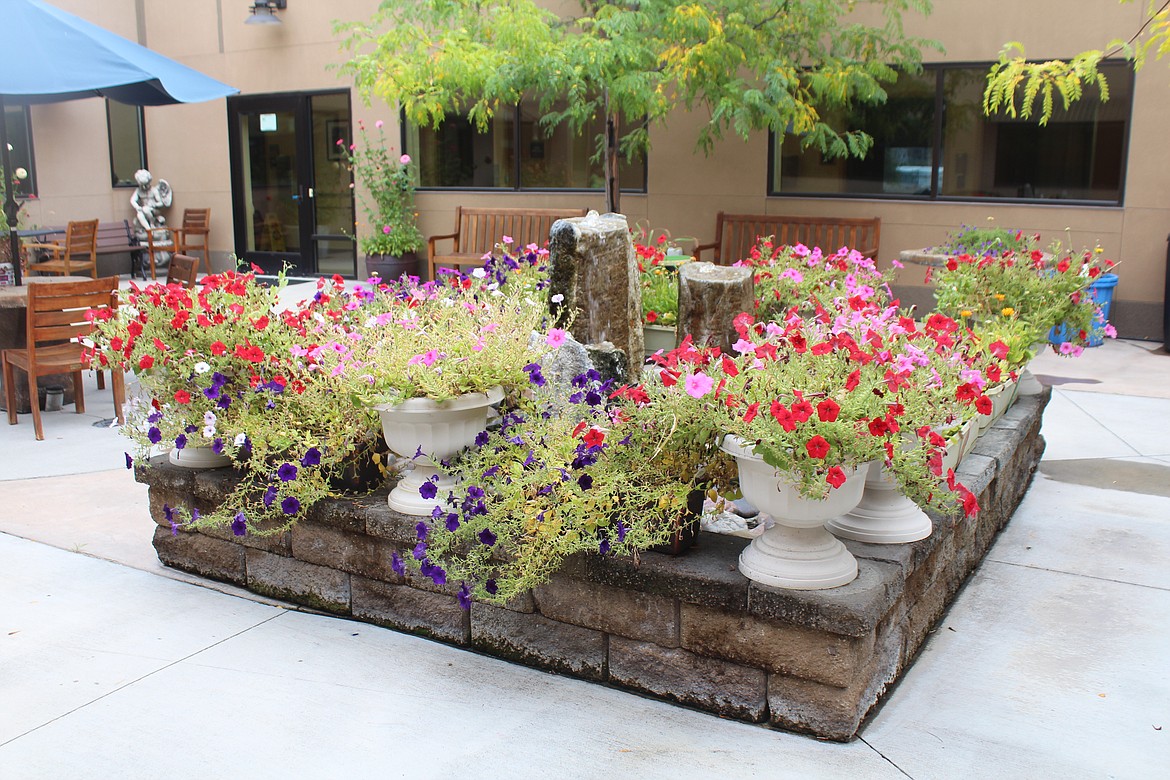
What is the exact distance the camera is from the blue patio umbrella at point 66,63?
647 centimetres

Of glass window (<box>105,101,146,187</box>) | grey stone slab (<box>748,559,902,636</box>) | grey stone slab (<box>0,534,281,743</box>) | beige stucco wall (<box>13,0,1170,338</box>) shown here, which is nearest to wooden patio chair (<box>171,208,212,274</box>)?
beige stucco wall (<box>13,0,1170,338</box>)

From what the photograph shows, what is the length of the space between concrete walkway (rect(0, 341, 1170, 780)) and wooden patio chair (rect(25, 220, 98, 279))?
744cm

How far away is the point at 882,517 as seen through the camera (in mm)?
3145

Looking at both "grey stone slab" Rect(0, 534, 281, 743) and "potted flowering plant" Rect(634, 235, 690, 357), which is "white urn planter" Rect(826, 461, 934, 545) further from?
"potted flowering plant" Rect(634, 235, 690, 357)

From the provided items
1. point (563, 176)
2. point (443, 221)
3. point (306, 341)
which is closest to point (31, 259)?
point (443, 221)

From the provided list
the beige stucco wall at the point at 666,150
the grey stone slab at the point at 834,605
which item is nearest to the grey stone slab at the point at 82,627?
the grey stone slab at the point at 834,605

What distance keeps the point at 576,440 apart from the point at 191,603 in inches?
64.1

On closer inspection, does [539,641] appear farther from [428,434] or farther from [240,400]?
[240,400]

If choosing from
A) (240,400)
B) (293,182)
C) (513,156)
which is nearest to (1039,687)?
(240,400)

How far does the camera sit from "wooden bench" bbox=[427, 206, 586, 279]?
10773mm

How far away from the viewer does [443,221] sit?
12.0 meters

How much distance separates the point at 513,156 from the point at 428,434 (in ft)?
28.3

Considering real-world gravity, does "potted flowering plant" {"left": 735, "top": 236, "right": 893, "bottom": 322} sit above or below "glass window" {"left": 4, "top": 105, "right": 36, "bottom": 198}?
below

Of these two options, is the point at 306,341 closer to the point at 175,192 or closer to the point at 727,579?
the point at 727,579
